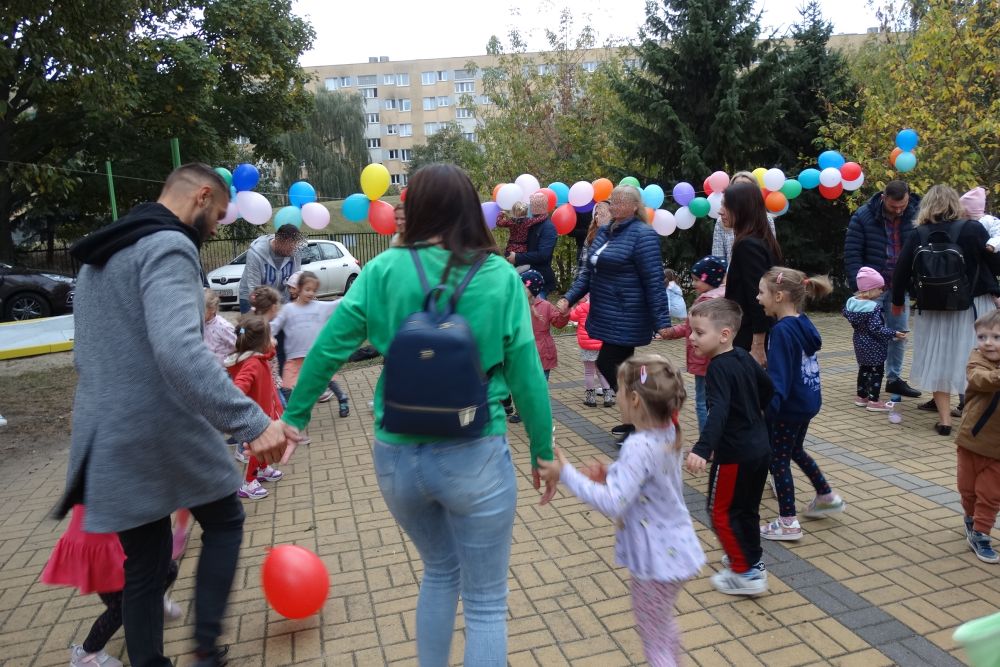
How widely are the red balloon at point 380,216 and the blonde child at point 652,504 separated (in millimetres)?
5563

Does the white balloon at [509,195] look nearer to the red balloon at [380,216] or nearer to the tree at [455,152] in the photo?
the tree at [455,152]

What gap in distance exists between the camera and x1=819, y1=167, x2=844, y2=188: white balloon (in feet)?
29.8

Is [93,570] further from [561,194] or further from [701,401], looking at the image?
[561,194]

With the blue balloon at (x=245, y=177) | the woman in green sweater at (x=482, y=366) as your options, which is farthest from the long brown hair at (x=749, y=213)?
the blue balloon at (x=245, y=177)

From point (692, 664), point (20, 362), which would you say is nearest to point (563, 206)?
point (692, 664)

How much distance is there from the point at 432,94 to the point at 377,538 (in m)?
76.3

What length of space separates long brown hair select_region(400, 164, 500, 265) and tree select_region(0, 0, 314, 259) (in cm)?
1349

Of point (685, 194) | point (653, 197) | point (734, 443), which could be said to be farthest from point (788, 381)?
point (685, 194)

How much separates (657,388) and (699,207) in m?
7.64

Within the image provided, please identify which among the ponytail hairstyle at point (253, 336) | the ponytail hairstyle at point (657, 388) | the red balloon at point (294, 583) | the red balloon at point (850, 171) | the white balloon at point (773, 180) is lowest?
the red balloon at point (294, 583)

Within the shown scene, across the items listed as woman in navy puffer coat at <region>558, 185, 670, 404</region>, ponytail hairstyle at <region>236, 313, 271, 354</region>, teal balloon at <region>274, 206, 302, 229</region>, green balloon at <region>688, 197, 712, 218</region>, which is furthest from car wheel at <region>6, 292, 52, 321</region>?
woman in navy puffer coat at <region>558, 185, 670, 404</region>

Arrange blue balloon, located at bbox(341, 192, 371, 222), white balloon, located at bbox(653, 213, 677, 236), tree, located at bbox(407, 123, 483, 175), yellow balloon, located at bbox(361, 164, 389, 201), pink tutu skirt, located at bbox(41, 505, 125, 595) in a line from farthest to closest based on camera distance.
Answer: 1. tree, located at bbox(407, 123, 483, 175)
2. white balloon, located at bbox(653, 213, 677, 236)
3. blue balloon, located at bbox(341, 192, 371, 222)
4. yellow balloon, located at bbox(361, 164, 389, 201)
5. pink tutu skirt, located at bbox(41, 505, 125, 595)

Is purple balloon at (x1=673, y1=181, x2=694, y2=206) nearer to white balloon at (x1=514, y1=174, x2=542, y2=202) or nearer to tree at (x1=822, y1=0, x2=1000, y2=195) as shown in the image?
white balloon at (x1=514, y1=174, x2=542, y2=202)

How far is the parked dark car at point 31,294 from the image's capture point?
14.4m
